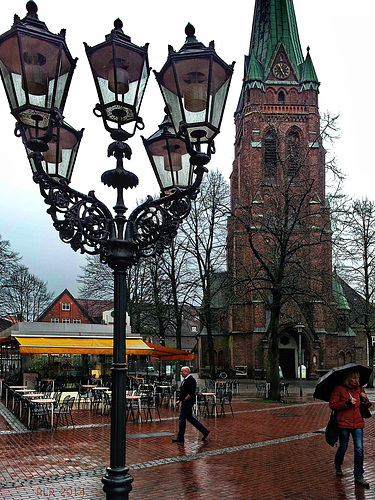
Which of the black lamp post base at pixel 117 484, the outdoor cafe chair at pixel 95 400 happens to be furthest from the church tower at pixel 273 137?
the black lamp post base at pixel 117 484

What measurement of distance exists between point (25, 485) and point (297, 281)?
1893 cm

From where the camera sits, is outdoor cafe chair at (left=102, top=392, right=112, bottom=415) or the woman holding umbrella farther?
outdoor cafe chair at (left=102, top=392, right=112, bottom=415)

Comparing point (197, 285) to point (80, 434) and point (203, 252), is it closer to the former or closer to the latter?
point (203, 252)

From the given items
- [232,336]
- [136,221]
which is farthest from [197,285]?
[136,221]

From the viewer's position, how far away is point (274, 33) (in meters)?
49.2

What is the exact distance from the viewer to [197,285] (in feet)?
104

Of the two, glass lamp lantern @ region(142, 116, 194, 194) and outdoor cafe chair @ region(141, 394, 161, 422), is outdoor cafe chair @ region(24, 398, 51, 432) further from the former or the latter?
glass lamp lantern @ region(142, 116, 194, 194)

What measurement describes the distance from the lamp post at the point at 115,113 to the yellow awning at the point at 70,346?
14.2m

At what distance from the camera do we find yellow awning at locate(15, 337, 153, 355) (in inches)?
728

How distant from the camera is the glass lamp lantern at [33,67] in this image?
4.48m

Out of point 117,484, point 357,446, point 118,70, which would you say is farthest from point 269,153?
point 117,484

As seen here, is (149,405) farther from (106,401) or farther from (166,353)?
(166,353)

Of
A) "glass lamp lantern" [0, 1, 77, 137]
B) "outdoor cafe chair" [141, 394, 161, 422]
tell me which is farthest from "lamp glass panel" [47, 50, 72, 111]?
"outdoor cafe chair" [141, 394, 161, 422]

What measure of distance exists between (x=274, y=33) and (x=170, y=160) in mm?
48339
